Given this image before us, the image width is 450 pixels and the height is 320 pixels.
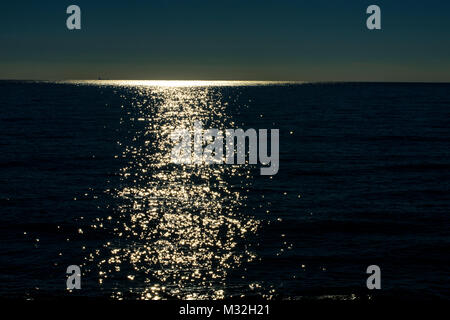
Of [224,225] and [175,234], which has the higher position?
[224,225]

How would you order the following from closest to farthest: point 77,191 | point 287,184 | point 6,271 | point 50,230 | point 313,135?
1. point 6,271
2. point 50,230
3. point 77,191
4. point 287,184
5. point 313,135

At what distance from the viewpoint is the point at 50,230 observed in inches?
1108

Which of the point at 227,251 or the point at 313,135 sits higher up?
the point at 313,135

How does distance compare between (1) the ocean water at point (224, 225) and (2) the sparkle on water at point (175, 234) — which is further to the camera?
(2) the sparkle on water at point (175, 234)

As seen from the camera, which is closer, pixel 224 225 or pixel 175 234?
pixel 175 234

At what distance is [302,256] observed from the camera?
80.6 ft

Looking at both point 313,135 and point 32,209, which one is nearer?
point 32,209

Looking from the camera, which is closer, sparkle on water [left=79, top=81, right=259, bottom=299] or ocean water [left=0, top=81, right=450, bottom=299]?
ocean water [left=0, top=81, right=450, bottom=299]

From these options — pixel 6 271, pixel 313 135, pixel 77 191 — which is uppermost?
pixel 313 135

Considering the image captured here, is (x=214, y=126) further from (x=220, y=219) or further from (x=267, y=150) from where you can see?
(x=220, y=219)

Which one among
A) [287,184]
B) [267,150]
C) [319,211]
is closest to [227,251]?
[319,211]

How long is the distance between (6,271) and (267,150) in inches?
1882

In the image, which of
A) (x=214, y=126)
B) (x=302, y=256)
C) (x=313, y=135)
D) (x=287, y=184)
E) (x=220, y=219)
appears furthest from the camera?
(x=214, y=126)
